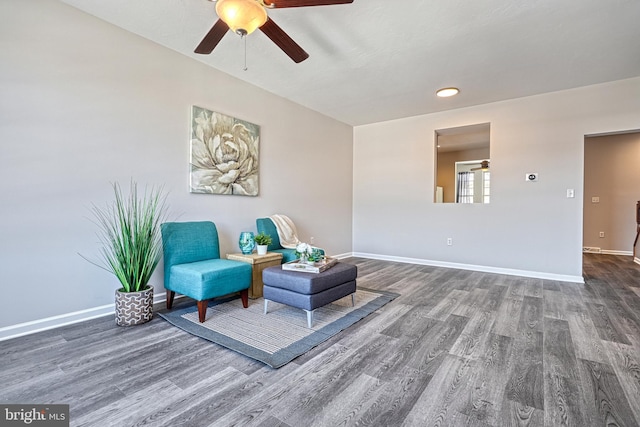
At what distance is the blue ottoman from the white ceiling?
7.35ft

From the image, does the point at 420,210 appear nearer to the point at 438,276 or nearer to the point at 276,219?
the point at 438,276

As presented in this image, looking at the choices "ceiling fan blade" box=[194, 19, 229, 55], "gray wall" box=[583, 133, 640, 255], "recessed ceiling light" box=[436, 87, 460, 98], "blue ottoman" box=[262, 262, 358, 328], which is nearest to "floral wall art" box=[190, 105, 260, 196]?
"ceiling fan blade" box=[194, 19, 229, 55]

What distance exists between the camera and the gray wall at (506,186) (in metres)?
4.07

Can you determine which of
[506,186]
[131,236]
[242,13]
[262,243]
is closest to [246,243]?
[262,243]

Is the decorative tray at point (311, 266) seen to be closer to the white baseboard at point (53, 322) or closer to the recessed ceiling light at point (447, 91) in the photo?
the white baseboard at point (53, 322)

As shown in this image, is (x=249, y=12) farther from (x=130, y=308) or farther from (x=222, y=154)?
(x=130, y=308)

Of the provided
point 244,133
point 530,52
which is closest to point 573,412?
point 530,52

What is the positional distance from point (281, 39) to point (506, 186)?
4049 mm

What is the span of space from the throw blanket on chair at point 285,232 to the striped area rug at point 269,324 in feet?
3.13

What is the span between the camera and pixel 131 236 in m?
2.59

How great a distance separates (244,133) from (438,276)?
135 inches

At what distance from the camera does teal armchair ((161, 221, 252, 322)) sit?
2.60 m

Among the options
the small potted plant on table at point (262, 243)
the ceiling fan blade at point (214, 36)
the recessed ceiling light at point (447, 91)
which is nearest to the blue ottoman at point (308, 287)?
the small potted plant on table at point (262, 243)

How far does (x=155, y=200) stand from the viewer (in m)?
3.05
